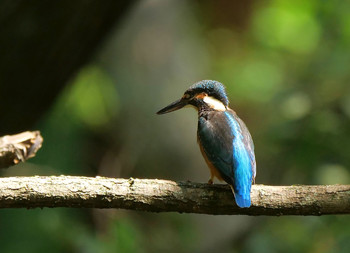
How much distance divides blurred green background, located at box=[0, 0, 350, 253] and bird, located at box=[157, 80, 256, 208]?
814 mm

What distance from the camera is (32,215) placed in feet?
17.1

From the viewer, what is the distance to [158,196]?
277 centimetres

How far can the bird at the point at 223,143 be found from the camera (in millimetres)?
2959

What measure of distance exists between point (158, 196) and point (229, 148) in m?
0.60

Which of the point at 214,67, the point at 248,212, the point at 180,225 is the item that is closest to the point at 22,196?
the point at 248,212

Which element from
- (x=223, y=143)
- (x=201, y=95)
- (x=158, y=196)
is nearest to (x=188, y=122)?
(x=201, y=95)

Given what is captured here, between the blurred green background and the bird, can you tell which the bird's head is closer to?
the bird

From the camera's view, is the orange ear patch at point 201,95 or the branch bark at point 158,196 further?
the orange ear patch at point 201,95

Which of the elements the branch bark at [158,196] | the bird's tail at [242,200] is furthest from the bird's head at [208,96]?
the bird's tail at [242,200]

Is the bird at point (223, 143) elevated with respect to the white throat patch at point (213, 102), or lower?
lower

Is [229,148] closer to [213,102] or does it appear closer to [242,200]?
[242,200]

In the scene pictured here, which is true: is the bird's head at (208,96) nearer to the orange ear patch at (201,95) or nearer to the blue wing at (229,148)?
the orange ear patch at (201,95)

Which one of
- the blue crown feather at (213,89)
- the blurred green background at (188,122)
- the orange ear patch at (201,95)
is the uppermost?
the blue crown feather at (213,89)

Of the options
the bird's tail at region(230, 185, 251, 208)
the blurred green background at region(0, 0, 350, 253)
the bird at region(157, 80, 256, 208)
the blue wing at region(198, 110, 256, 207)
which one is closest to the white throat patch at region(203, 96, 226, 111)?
the bird at region(157, 80, 256, 208)
